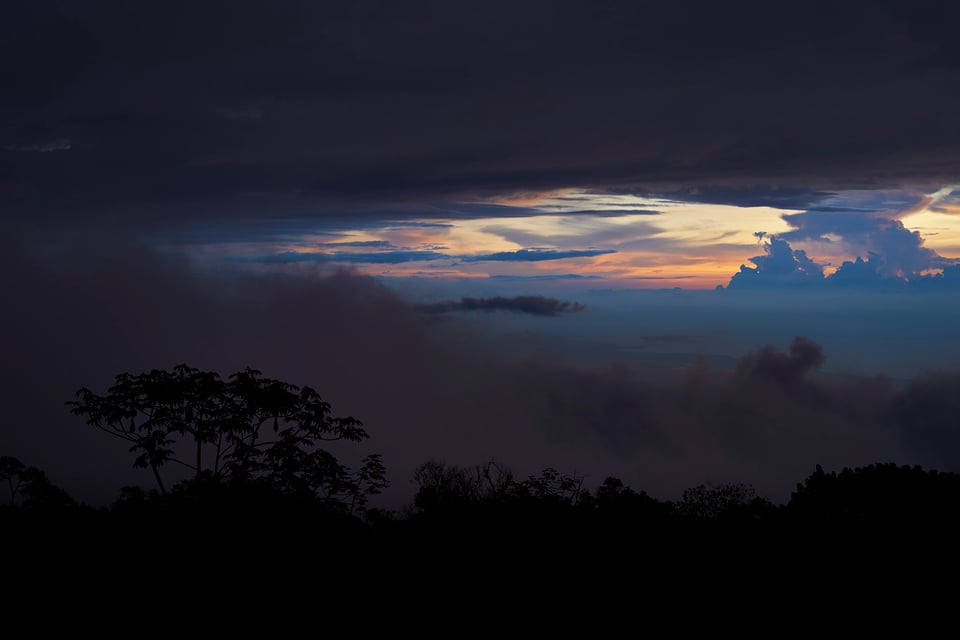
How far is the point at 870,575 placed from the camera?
539 inches

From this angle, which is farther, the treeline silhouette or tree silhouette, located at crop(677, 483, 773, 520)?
tree silhouette, located at crop(677, 483, 773, 520)

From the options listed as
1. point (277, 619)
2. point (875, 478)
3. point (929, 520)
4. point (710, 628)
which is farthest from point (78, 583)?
point (875, 478)

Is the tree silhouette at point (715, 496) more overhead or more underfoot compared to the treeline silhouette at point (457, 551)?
more underfoot

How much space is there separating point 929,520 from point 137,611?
53.0 ft

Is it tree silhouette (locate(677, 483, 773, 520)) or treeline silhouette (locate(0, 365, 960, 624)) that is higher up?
treeline silhouette (locate(0, 365, 960, 624))

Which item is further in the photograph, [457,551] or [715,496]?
[715,496]

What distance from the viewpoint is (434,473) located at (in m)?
32.1

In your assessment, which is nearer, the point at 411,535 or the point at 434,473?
the point at 411,535

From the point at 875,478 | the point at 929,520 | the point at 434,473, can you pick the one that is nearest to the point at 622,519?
the point at 929,520

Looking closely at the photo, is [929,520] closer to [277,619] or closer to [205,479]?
[277,619]

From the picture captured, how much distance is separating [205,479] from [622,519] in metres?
12.4

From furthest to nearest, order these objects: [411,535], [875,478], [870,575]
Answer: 1. [875,478]
2. [411,535]
3. [870,575]

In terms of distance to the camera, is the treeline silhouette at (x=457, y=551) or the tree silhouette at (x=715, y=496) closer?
the treeline silhouette at (x=457, y=551)

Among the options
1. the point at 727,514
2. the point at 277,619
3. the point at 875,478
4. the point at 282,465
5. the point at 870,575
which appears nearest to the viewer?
the point at 277,619
